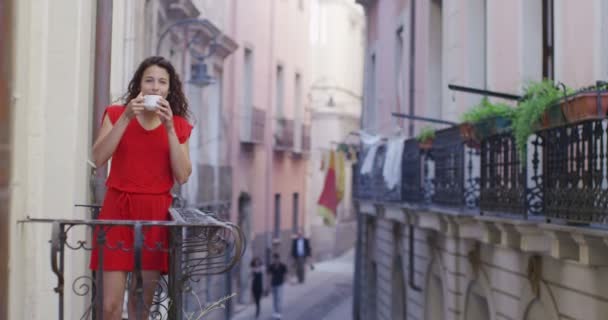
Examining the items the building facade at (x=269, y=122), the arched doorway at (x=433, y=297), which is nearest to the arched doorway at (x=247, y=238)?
the building facade at (x=269, y=122)

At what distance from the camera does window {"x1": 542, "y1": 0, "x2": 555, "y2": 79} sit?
12688 mm

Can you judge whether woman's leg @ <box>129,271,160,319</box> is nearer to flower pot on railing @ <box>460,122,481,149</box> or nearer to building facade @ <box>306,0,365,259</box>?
flower pot on railing @ <box>460,122,481,149</box>

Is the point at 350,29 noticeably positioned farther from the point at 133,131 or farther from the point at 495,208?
the point at 133,131

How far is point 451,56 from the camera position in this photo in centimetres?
1698

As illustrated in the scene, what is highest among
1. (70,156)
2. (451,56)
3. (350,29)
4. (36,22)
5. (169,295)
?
(350,29)

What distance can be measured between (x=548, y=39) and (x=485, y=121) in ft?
5.46

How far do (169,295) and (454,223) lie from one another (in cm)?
935

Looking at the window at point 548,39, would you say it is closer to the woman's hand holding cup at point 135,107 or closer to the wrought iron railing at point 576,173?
the wrought iron railing at point 576,173

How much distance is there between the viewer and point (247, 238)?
31.3 m

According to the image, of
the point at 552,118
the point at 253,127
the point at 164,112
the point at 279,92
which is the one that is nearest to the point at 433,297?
the point at 552,118

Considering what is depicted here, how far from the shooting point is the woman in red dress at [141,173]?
5129 millimetres

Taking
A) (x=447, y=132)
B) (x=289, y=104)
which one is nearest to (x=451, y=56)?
(x=447, y=132)

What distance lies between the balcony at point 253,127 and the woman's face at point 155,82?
86.4ft

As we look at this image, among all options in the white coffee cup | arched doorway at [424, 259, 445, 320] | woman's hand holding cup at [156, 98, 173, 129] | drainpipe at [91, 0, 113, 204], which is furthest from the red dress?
arched doorway at [424, 259, 445, 320]
